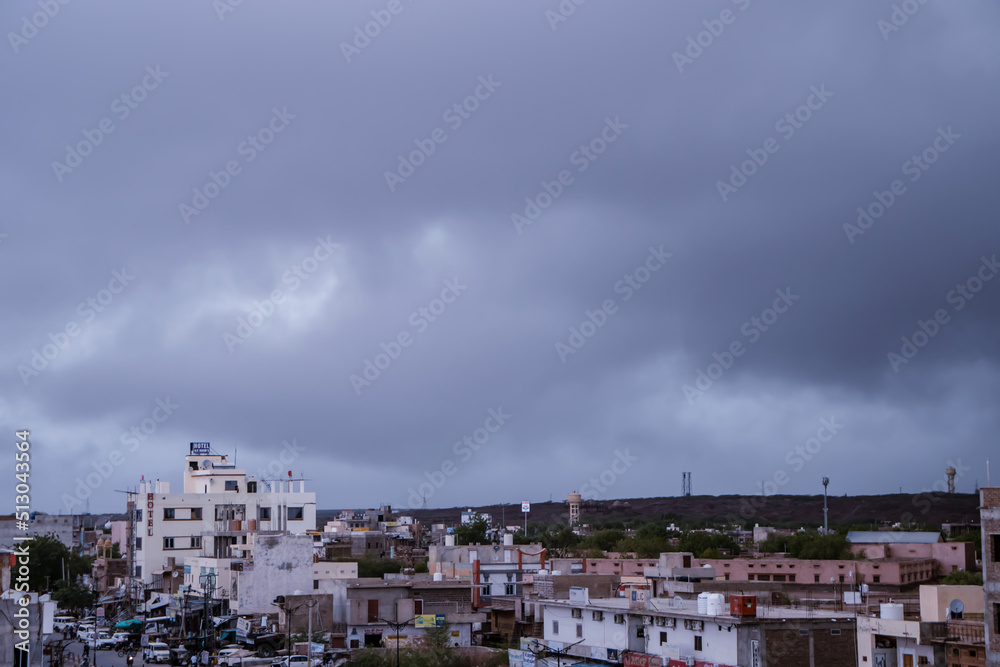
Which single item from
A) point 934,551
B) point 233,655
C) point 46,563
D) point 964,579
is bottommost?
point 233,655

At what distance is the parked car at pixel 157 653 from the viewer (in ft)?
215

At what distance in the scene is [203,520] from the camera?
104 metres

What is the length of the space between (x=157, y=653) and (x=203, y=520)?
38.8 metres

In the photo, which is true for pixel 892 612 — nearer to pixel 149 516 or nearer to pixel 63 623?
pixel 63 623

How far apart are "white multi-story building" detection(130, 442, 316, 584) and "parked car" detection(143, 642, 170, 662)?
3074 centimetres

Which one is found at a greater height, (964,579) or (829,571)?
(964,579)

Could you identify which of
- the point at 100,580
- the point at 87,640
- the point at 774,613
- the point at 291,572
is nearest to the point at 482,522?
the point at 100,580

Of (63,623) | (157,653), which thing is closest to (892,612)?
(157,653)

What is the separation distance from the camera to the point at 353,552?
12875 centimetres

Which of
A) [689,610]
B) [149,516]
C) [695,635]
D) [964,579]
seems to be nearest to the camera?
[695,635]

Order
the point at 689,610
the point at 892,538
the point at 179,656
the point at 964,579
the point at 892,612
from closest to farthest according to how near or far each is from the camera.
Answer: the point at 892,612 → the point at 689,610 → the point at 179,656 → the point at 964,579 → the point at 892,538

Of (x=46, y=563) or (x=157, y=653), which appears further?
(x=46, y=563)

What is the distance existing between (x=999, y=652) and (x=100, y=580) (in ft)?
323

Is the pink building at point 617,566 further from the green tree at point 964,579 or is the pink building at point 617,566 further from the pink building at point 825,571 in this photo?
the green tree at point 964,579
